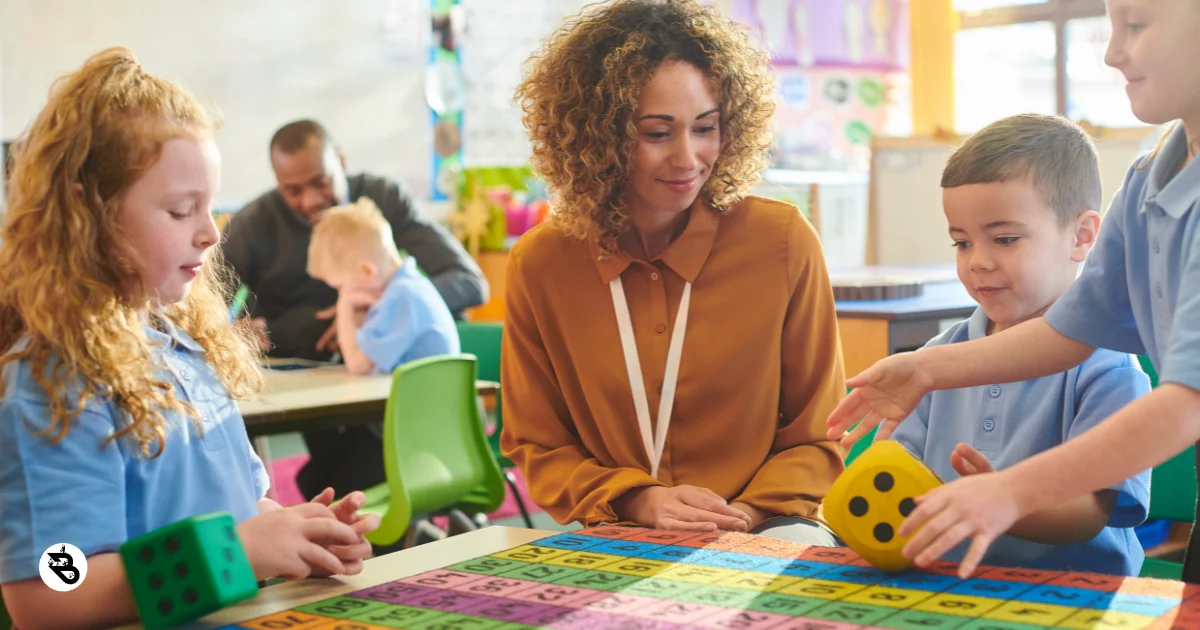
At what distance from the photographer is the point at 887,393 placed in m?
1.36

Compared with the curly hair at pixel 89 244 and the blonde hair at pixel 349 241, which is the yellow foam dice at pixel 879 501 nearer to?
the curly hair at pixel 89 244

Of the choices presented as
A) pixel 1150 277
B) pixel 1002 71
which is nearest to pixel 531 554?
pixel 1150 277

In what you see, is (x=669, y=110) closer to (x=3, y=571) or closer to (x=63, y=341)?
(x=63, y=341)

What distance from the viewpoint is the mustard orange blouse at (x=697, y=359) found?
176cm

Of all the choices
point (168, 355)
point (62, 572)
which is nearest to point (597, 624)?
point (62, 572)

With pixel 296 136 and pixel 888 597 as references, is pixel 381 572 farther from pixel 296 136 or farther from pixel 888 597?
pixel 296 136

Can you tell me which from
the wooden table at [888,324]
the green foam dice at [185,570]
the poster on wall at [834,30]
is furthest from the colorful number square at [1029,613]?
the poster on wall at [834,30]

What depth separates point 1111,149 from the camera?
3953 millimetres

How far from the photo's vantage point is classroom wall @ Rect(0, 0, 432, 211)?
5.47 metres

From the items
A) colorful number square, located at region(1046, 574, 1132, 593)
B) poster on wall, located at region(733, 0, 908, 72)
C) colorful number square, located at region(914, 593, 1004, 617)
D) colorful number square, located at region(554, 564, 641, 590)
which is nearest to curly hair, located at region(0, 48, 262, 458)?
colorful number square, located at region(554, 564, 641, 590)

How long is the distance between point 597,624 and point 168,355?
0.63 meters

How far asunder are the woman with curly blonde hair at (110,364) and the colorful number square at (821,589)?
46cm

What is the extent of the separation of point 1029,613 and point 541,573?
471 millimetres

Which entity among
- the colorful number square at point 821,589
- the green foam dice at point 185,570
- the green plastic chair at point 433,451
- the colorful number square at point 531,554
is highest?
the green foam dice at point 185,570
